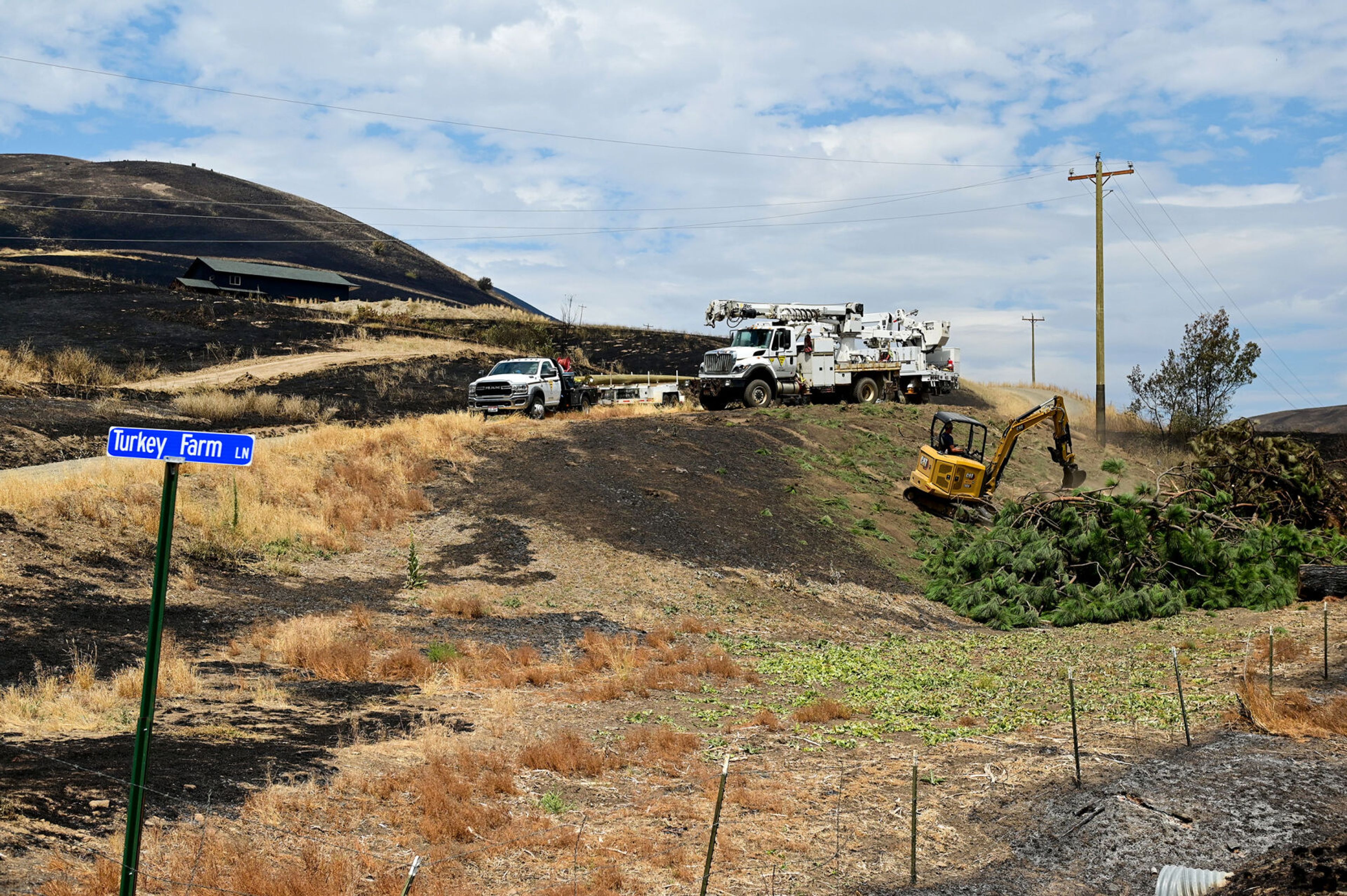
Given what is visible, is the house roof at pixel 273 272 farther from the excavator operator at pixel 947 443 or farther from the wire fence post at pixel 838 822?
the wire fence post at pixel 838 822

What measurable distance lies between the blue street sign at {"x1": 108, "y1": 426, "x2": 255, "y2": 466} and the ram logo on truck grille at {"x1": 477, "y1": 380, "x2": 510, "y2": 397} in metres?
27.3

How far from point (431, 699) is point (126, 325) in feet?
152

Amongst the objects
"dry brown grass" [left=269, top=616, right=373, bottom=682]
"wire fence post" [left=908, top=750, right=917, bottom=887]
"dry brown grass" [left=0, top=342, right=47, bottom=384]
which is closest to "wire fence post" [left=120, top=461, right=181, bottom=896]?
"wire fence post" [left=908, top=750, right=917, bottom=887]

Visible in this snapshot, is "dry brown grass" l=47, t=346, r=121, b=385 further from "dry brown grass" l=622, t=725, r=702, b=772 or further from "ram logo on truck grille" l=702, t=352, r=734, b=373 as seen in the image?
"dry brown grass" l=622, t=725, r=702, b=772

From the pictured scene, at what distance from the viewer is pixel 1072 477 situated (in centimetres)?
2823

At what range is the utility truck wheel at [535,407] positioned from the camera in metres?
33.4

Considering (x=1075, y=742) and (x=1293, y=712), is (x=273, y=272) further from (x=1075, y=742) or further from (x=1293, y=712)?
(x=1075, y=742)

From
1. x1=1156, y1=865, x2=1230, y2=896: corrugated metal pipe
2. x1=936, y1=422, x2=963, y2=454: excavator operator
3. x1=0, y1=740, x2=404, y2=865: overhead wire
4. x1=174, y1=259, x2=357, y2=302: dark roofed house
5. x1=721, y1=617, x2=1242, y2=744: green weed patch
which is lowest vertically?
x1=721, y1=617, x2=1242, y2=744: green weed patch

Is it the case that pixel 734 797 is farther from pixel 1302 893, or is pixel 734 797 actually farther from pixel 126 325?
pixel 126 325

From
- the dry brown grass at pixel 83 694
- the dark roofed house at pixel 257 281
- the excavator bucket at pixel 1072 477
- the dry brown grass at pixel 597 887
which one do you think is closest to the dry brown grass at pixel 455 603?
the dry brown grass at pixel 83 694

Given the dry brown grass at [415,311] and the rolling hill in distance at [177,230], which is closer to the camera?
the dry brown grass at [415,311]

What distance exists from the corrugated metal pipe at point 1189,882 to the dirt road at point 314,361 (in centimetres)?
3931

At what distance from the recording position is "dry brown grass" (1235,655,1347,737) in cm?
1034

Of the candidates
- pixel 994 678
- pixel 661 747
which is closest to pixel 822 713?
pixel 661 747
